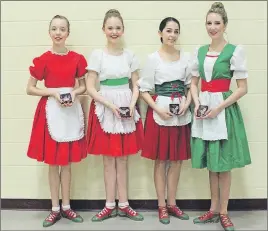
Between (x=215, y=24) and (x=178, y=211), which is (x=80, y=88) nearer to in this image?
(x=215, y=24)

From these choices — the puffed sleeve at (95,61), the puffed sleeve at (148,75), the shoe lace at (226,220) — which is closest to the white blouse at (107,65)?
the puffed sleeve at (95,61)

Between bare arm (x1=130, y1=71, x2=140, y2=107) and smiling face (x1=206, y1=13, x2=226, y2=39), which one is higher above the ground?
smiling face (x1=206, y1=13, x2=226, y2=39)

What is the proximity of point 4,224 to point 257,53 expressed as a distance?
2.06 metres

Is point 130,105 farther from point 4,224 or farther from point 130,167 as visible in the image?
point 4,224

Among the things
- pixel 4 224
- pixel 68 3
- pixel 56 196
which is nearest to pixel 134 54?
pixel 68 3

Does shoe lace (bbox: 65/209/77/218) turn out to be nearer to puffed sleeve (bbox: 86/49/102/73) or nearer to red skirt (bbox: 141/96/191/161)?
red skirt (bbox: 141/96/191/161)

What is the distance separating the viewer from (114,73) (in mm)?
2502

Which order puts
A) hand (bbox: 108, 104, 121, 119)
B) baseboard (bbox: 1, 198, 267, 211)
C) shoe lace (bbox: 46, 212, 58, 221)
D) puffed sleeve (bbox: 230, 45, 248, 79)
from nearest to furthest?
puffed sleeve (bbox: 230, 45, 248, 79)
hand (bbox: 108, 104, 121, 119)
shoe lace (bbox: 46, 212, 58, 221)
baseboard (bbox: 1, 198, 267, 211)

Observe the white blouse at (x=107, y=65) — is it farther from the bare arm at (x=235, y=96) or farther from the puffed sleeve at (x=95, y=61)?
the bare arm at (x=235, y=96)

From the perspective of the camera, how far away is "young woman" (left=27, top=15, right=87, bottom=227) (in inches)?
96.5

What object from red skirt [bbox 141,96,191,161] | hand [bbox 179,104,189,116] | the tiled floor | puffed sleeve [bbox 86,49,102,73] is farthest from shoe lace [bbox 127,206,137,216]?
puffed sleeve [bbox 86,49,102,73]

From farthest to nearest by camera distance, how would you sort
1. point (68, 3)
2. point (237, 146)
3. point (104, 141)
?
point (68, 3), point (104, 141), point (237, 146)

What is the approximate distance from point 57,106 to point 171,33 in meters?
0.85

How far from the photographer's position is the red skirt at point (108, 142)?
2.49 metres
